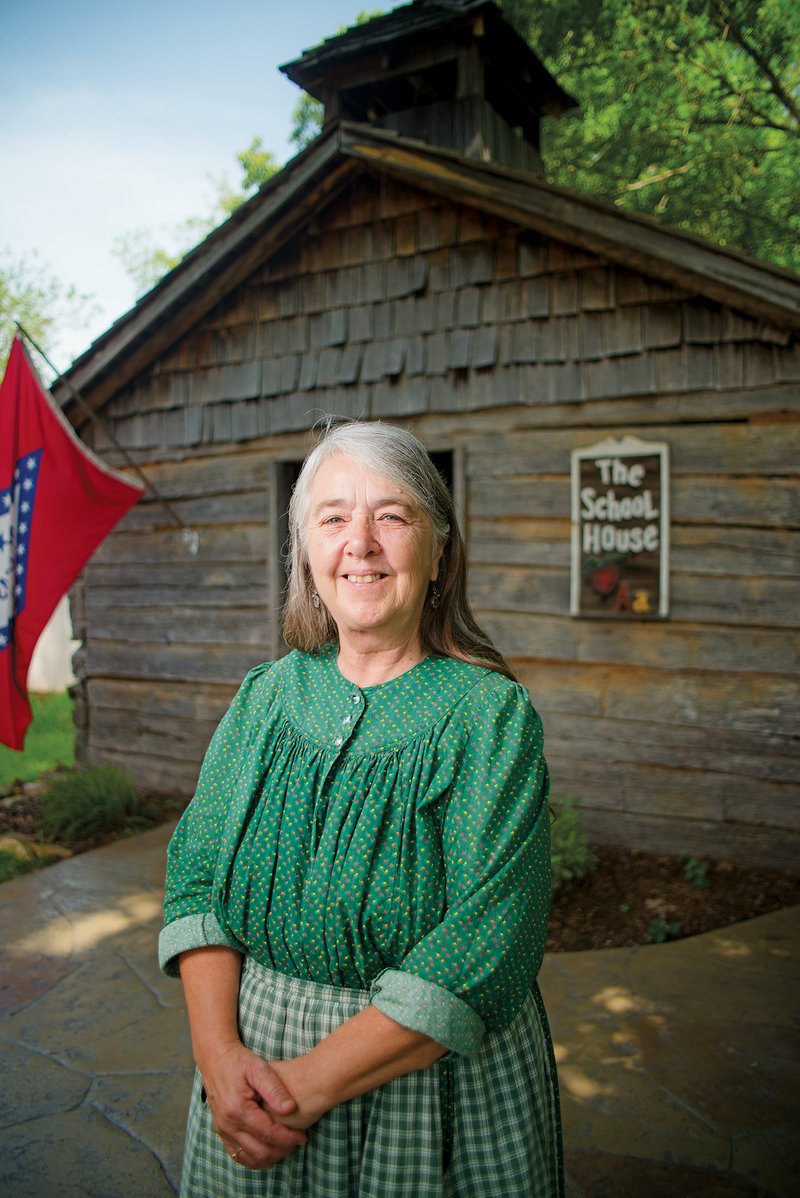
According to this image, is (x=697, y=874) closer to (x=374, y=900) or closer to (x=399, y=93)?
(x=374, y=900)

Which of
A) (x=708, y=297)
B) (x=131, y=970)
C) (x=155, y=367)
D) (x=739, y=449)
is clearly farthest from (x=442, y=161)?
(x=131, y=970)

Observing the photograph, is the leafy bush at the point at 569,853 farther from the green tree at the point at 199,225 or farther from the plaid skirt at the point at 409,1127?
the green tree at the point at 199,225

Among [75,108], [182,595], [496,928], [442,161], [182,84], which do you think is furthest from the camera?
[182,84]

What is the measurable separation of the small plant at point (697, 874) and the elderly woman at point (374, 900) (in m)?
3.58

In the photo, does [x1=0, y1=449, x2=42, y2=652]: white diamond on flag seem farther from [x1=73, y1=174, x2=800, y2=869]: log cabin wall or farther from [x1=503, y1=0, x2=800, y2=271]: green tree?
[x1=503, y1=0, x2=800, y2=271]: green tree

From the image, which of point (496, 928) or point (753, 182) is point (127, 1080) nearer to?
point (496, 928)

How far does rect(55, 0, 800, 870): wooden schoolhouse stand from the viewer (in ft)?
16.4

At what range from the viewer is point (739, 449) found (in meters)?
5.02

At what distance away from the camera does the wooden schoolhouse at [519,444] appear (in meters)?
4.98

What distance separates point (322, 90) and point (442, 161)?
3894 millimetres

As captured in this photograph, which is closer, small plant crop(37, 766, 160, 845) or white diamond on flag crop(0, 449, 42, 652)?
white diamond on flag crop(0, 449, 42, 652)

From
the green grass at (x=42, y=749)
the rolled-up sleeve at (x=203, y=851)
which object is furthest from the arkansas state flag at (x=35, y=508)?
the rolled-up sleeve at (x=203, y=851)

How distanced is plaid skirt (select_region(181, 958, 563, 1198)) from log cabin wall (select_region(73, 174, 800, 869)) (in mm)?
4055

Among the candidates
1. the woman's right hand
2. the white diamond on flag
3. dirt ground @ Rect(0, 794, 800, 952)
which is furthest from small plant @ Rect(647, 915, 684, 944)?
the white diamond on flag
